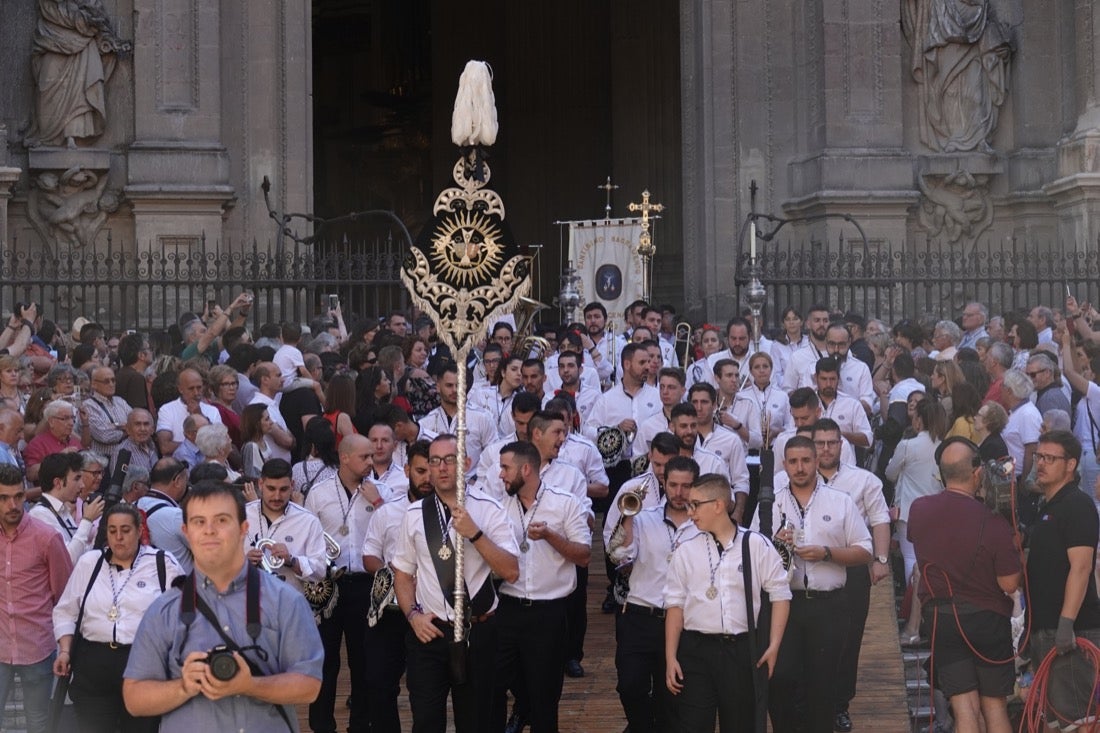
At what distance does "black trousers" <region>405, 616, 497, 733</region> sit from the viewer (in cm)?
899

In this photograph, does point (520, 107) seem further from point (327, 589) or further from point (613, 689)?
point (327, 589)

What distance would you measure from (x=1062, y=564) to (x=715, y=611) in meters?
1.90

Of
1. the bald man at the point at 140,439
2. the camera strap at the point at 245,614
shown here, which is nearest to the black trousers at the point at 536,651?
the bald man at the point at 140,439

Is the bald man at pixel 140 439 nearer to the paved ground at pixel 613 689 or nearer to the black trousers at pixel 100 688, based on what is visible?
the paved ground at pixel 613 689

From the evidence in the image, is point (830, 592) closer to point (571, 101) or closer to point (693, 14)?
point (693, 14)

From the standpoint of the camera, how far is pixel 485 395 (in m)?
13.3

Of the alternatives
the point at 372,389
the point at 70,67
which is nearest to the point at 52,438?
the point at 372,389

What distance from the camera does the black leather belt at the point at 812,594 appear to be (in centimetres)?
1003

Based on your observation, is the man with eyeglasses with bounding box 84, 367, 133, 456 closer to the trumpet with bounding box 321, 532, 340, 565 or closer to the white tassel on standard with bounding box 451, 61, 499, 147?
the trumpet with bounding box 321, 532, 340, 565

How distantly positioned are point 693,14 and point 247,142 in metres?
6.26

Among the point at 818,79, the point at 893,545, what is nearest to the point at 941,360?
the point at 893,545

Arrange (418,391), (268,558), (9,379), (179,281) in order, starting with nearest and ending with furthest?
1. (268,558)
2. (9,379)
3. (418,391)
4. (179,281)

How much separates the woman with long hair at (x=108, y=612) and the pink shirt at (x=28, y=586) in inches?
27.4

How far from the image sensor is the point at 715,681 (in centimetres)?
896
